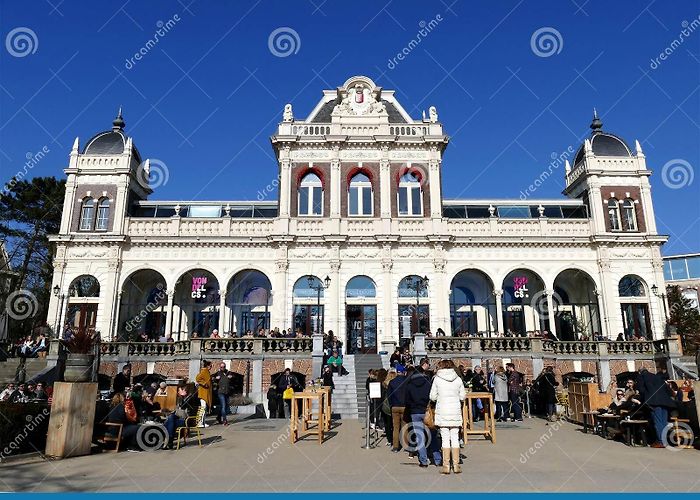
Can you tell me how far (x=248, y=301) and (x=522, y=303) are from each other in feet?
62.7

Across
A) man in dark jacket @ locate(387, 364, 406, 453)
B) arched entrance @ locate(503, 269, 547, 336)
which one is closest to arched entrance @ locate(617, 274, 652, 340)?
arched entrance @ locate(503, 269, 547, 336)

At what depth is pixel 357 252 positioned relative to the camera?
3272 cm

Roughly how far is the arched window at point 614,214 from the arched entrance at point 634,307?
3553 millimetres

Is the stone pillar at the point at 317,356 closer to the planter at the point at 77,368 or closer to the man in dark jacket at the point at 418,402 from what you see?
the planter at the point at 77,368

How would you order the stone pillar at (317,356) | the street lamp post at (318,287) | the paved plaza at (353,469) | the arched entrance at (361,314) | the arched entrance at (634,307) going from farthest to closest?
the arched entrance at (634,307) < the arched entrance at (361,314) < the street lamp post at (318,287) < the stone pillar at (317,356) < the paved plaza at (353,469)

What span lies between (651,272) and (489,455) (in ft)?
93.7

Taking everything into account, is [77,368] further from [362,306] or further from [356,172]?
[356,172]

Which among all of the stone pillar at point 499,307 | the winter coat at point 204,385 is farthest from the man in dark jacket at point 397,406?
the stone pillar at point 499,307

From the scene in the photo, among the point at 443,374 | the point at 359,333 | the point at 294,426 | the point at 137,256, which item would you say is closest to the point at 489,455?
the point at 443,374

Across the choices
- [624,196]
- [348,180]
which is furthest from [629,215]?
[348,180]

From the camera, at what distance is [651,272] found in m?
33.3

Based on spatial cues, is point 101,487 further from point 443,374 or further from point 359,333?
point 359,333

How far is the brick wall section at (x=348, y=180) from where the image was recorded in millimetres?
33719

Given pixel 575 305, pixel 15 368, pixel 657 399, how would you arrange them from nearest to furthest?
pixel 657 399, pixel 15 368, pixel 575 305
